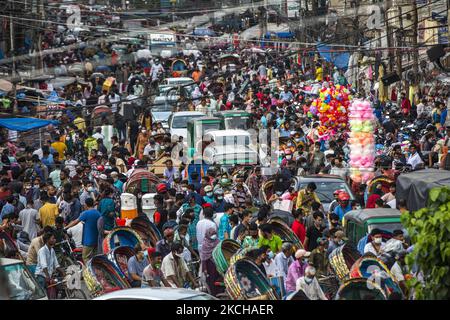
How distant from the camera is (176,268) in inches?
529

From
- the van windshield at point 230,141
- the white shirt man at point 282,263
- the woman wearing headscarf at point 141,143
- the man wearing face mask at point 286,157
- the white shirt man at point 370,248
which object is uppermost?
the white shirt man at point 370,248

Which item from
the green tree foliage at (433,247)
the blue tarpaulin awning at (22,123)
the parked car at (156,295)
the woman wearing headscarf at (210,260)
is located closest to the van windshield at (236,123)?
the blue tarpaulin awning at (22,123)

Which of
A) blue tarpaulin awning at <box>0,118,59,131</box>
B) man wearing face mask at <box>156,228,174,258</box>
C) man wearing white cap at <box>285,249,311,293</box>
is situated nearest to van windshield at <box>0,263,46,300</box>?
man wearing face mask at <box>156,228,174,258</box>

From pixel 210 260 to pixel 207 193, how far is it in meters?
3.78

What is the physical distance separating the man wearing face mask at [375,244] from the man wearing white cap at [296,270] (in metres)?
0.93

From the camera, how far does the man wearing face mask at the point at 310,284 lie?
38.7 feet

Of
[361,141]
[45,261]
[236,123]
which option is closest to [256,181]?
[361,141]

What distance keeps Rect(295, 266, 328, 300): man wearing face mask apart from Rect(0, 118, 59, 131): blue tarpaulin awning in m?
13.7

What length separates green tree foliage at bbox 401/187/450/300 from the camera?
8156mm

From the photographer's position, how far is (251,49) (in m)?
48.5

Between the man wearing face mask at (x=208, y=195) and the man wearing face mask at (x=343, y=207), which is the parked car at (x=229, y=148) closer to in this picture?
the man wearing face mask at (x=208, y=195)

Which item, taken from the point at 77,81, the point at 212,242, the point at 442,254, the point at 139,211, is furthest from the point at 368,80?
the point at 442,254

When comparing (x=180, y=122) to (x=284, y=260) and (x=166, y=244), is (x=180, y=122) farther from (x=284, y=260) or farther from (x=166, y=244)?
(x=284, y=260)

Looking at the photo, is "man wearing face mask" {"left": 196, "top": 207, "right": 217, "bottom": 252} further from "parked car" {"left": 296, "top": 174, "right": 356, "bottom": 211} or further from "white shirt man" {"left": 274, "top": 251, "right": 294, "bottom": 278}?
"parked car" {"left": 296, "top": 174, "right": 356, "bottom": 211}
